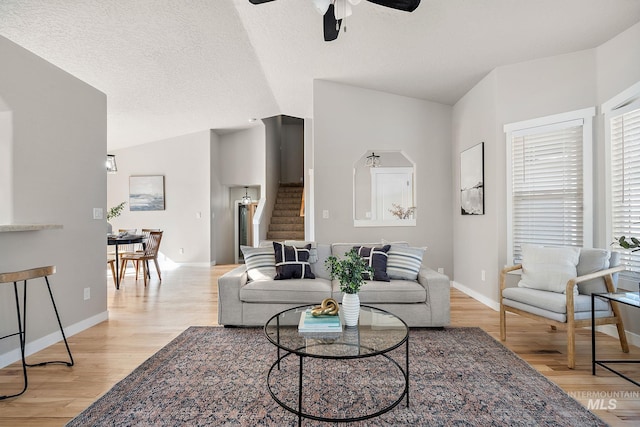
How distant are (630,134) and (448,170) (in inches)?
91.5

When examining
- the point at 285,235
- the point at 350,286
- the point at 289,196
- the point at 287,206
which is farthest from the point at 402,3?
the point at 289,196

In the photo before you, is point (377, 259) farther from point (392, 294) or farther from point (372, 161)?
point (372, 161)

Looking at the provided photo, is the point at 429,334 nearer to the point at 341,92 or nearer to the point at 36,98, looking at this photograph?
the point at 341,92

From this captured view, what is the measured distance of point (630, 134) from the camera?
2941 mm

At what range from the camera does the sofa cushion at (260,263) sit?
138 inches

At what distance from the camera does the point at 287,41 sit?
149 inches

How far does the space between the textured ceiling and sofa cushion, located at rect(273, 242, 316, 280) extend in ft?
7.61

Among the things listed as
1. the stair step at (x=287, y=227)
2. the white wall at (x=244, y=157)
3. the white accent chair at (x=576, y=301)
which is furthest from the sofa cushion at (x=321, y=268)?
the white wall at (x=244, y=157)

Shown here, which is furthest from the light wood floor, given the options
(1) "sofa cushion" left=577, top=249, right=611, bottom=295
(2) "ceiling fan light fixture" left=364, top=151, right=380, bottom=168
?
(2) "ceiling fan light fixture" left=364, top=151, right=380, bottom=168

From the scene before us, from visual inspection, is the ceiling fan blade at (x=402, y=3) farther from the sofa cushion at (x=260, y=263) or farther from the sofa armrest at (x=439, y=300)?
the sofa cushion at (x=260, y=263)

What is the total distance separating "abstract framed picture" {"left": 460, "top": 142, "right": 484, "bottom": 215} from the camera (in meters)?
4.21

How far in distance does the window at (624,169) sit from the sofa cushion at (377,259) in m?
2.10

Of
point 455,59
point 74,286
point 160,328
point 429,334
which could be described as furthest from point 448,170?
point 74,286

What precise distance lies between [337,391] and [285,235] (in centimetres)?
582
